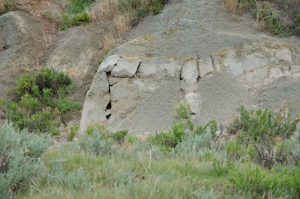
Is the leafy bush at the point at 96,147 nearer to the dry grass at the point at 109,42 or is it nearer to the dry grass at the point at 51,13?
the dry grass at the point at 109,42

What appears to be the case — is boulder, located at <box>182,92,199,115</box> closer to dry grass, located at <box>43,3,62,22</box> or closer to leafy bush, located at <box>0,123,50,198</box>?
leafy bush, located at <box>0,123,50,198</box>

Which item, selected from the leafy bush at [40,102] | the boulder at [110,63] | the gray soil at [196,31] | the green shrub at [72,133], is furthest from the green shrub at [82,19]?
the green shrub at [72,133]

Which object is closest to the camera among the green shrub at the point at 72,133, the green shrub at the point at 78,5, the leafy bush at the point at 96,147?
the leafy bush at the point at 96,147

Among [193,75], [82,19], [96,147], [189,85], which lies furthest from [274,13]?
[96,147]

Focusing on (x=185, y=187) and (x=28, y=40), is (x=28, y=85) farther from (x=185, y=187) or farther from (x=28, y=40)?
(x=185, y=187)

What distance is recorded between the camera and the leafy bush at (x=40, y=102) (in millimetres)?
7441

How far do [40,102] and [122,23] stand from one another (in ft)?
16.1

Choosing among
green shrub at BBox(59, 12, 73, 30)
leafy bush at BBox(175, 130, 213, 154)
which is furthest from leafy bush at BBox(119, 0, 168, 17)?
leafy bush at BBox(175, 130, 213, 154)

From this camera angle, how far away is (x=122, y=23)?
1014 centimetres

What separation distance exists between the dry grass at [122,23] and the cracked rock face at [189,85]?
2759mm

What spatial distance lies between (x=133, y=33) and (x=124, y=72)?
9.61ft

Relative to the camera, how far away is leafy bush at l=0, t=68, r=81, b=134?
744 centimetres

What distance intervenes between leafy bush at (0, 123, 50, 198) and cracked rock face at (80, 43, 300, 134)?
4.01 meters

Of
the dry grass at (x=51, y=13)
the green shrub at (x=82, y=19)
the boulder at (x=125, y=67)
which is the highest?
the dry grass at (x=51, y=13)
